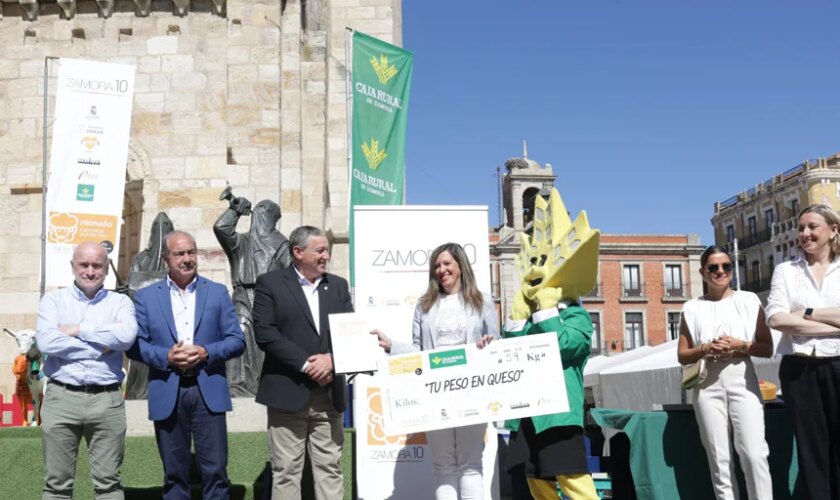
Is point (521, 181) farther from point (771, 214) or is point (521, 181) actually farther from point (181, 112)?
point (181, 112)

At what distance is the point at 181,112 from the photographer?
1208 cm

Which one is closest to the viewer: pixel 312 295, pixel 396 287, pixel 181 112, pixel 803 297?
pixel 803 297

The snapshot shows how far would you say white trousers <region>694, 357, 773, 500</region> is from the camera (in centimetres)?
449

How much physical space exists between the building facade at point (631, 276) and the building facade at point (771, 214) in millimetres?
3342

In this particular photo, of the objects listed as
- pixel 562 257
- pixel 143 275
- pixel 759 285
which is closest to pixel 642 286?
pixel 759 285

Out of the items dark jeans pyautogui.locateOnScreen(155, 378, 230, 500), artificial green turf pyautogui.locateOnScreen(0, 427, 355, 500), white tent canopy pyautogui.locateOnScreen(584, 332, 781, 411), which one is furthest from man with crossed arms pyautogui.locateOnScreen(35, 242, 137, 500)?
white tent canopy pyautogui.locateOnScreen(584, 332, 781, 411)

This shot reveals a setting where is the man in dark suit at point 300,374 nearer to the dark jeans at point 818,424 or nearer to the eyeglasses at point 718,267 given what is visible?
the eyeglasses at point 718,267

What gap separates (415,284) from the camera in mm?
6004

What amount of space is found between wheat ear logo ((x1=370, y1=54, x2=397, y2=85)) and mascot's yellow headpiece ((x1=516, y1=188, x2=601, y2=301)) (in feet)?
20.3

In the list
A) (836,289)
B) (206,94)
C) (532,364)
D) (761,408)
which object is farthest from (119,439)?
(206,94)

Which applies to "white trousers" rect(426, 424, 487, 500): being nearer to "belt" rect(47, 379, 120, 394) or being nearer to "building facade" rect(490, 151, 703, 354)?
"belt" rect(47, 379, 120, 394)

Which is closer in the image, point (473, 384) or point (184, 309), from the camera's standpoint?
point (473, 384)

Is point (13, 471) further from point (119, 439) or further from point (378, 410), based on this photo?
point (378, 410)

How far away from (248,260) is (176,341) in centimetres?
297
